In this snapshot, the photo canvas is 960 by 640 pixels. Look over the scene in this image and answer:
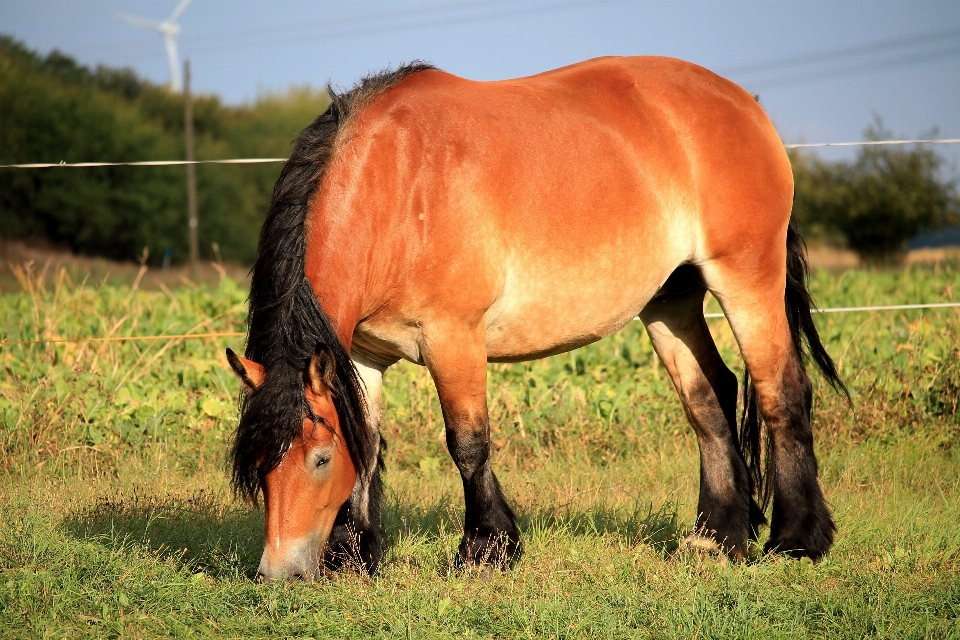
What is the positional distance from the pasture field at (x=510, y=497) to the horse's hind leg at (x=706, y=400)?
0.85 ft

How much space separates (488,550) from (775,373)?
6.06 feet

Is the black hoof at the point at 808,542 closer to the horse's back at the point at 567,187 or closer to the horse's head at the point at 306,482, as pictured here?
the horse's back at the point at 567,187

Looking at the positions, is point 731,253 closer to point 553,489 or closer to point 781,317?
point 781,317

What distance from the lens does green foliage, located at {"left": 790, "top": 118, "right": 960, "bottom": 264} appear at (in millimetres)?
35906

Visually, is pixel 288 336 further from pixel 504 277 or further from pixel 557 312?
pixel 557 312

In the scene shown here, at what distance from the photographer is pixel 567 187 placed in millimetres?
4164

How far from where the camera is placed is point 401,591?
384 centimetres

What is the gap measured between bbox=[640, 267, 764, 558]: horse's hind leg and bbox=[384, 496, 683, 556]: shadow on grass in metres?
0.24

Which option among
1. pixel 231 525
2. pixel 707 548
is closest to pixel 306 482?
pixel 231 525

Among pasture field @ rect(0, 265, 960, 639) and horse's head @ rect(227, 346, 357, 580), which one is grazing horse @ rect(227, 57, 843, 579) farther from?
pasture field @ rect(0, 265, 960, 639)

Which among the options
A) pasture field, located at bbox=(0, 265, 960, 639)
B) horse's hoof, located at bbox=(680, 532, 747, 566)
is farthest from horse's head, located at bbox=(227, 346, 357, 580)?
horse's hoof, located at bbox=(680, 532, 747, 566)

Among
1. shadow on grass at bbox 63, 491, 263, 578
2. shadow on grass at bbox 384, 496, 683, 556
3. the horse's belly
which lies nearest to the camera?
the horse's belly

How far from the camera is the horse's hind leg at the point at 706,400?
484 cm

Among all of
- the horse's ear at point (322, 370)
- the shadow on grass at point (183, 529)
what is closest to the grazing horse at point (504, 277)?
the horse's ear at point (322, 370)
